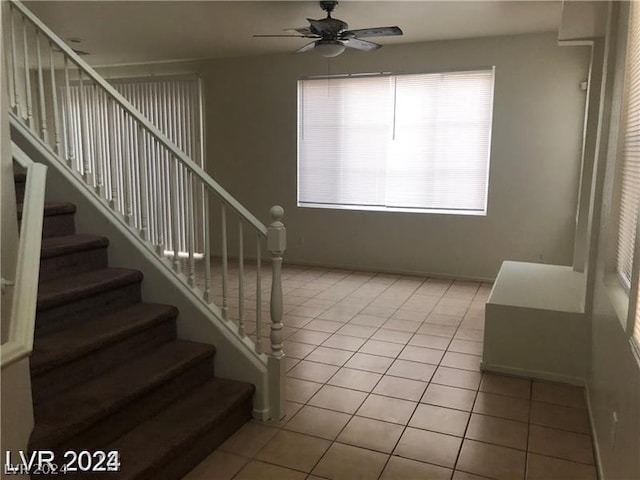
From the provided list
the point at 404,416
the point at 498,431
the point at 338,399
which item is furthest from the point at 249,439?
the point at 498,431

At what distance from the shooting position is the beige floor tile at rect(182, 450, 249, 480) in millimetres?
2301

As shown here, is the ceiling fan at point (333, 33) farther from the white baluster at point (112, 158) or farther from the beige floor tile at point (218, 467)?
the beige floor tile at point (218, 467)

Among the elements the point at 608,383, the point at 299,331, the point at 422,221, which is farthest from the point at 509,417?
the point at 422,221

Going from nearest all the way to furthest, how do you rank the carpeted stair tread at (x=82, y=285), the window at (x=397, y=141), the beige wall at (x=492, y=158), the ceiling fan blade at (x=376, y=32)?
the carpeted stair tread at (x=82, y=285), the ceiling fan blade at (x=376, y=32), the beige wall at (x=492, y=158), the window at (x=397, y=141)

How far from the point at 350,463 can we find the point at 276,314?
2.69 ft

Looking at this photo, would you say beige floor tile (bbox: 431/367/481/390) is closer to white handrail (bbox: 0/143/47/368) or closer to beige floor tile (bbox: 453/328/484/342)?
beige floor tile (bbox: 453/328/484/342)

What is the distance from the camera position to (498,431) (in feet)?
8.90

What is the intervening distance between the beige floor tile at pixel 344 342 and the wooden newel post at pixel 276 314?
1.14m

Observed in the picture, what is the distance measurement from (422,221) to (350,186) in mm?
1034

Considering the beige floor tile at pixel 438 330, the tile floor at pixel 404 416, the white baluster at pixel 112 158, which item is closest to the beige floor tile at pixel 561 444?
the tile floor at pixel 404 416

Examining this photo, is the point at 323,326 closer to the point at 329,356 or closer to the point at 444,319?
the point at 329,356

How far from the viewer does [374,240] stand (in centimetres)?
641

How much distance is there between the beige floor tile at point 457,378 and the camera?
327 cm

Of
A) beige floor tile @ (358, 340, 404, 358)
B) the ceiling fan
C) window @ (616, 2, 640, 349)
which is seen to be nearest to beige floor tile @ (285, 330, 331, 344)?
beige floor tile @ (358, 340, 404, 358)
